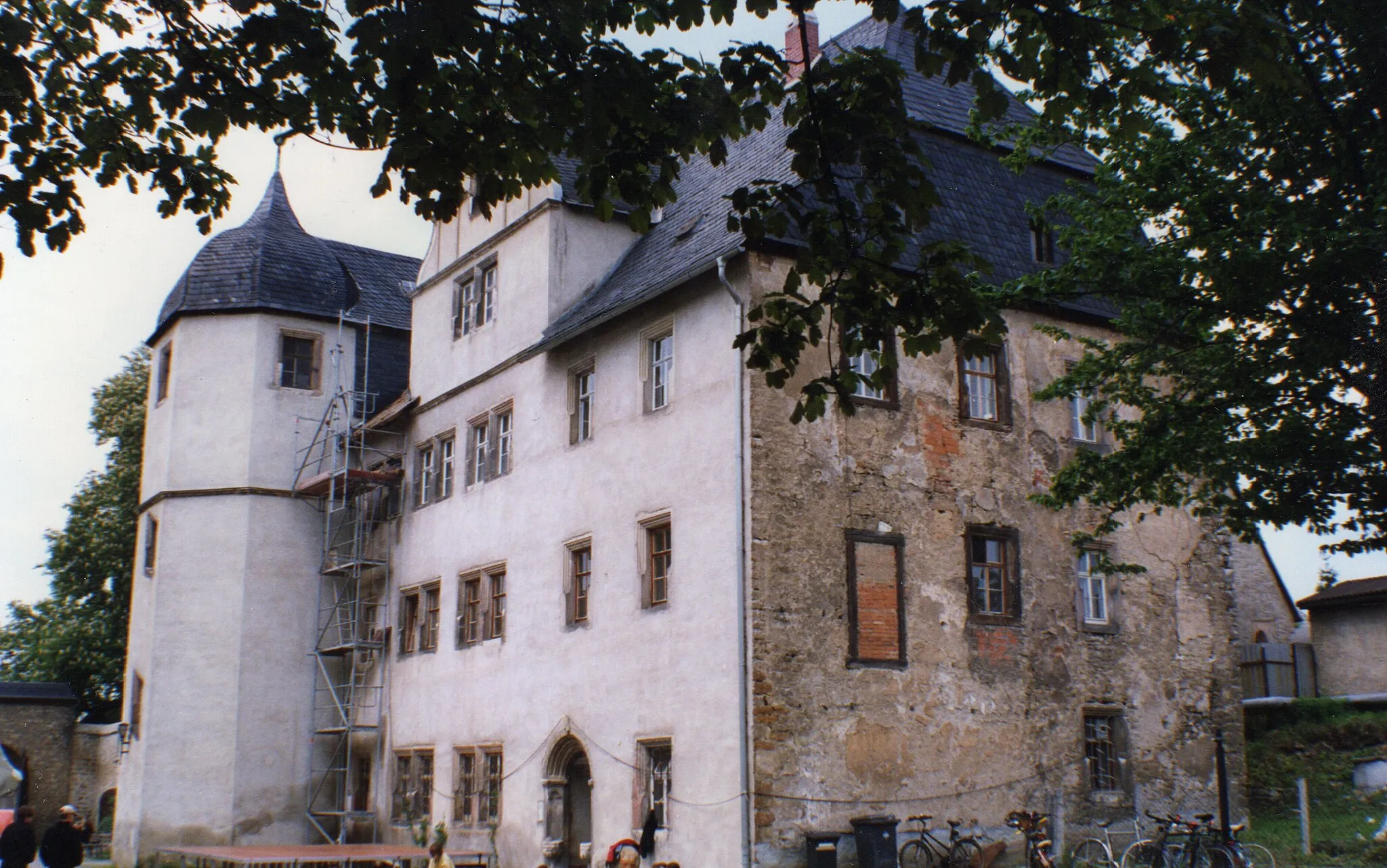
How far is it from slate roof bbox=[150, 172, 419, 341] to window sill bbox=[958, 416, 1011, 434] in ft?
49.0

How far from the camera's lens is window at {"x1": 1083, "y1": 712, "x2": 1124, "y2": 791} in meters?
20.0

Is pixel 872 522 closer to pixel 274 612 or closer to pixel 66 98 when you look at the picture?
pixel 66 98

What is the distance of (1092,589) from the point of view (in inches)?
823

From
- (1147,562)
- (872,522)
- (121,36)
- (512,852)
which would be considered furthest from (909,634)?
(121,36)

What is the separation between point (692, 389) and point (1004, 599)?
16.4ft

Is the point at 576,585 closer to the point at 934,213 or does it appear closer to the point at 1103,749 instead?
the point at 934,213

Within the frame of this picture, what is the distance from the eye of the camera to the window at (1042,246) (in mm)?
21766

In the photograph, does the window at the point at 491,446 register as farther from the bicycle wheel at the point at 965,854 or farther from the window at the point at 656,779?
the bicycle wheel at the point at 965,854

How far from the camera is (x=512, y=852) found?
21.6 meters

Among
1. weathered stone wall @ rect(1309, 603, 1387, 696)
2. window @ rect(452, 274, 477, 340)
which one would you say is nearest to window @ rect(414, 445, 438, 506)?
window @ rect(452, 274, 477, 340)

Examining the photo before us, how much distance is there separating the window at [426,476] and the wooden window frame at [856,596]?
10289 mm

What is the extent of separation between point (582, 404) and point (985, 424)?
5863 millimetres

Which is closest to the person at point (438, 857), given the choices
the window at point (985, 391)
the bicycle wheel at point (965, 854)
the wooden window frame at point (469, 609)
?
the bicycle wheel at point (965, 854)

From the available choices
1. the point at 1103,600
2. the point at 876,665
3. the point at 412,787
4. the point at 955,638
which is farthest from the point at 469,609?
the point at 1103,600
